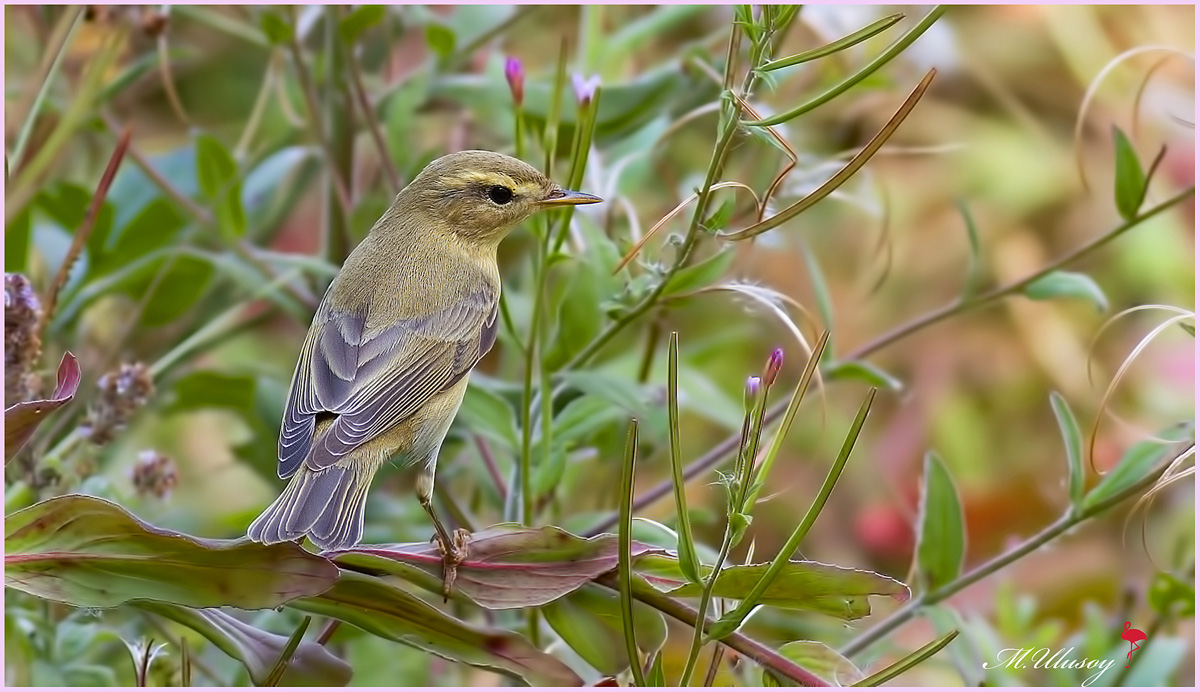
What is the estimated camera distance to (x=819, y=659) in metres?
1.47

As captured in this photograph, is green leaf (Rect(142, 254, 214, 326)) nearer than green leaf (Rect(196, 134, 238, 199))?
No

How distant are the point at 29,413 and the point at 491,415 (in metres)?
0.72

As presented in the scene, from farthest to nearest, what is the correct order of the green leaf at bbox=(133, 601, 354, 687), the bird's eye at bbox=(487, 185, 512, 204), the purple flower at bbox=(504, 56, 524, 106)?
the bird's eye at bbox=(487, 185, 512, 204), the purple flower at bbox=(504, 56, 524, 106), the green leaf at bbox=(133, 601, 354, 687)

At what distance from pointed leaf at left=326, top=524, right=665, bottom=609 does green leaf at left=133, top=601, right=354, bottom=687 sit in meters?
0.16

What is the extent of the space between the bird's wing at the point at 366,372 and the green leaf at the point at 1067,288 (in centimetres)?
87

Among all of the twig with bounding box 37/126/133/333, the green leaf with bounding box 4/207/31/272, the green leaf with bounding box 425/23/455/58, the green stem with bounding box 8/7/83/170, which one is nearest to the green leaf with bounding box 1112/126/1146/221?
the green leaf with bounding box 425/23/455/58

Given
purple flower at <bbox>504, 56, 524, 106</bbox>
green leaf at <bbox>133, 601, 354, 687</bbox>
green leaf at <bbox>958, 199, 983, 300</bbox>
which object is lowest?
green leaf at <bbox>133, 601, 354, 687</bbox>

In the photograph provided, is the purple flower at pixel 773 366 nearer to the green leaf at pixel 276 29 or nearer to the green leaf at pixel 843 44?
the green leaf at pixel 843 44

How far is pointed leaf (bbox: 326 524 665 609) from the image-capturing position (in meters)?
1.42

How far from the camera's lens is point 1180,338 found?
153 inches

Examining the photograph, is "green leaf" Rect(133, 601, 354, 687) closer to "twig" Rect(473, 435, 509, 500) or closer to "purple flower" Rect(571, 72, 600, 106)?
"twig" Rect(473, 435, 509, 500)

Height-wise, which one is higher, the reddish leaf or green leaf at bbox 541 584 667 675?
the reddish leaf

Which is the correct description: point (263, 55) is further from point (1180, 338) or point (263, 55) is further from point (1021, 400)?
point (1180, 338)

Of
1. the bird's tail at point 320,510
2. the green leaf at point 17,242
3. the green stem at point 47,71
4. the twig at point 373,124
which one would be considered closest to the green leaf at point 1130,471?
the bird's tail at point 320,510
